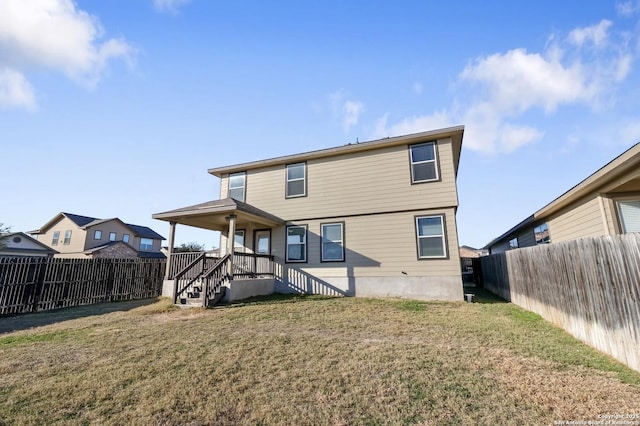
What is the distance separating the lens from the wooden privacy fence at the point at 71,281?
28.7 ft

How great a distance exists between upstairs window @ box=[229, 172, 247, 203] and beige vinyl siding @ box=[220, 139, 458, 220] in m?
0.45

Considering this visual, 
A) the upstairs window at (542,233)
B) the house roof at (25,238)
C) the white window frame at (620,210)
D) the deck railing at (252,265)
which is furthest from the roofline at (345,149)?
the house roof at (25,238)

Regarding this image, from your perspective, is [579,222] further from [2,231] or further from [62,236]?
[62,236]

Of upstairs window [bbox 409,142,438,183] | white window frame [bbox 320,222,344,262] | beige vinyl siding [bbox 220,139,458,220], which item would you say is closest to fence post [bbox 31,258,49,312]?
beige vinyl siding [bbox 220,139,458,220]

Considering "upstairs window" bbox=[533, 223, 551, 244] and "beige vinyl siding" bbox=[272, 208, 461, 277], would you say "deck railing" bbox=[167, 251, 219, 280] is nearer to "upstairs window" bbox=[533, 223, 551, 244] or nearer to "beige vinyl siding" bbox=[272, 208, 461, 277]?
"beige vinyl siding" bbox=[272, 208, 461, 277]

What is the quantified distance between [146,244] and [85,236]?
355 inches

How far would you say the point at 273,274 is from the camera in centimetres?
1195

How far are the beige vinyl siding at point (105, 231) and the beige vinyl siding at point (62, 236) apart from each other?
54cm

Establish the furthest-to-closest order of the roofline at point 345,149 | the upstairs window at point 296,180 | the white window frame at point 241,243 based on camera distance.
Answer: the white window frame at point 241,243 → the upstairs window at point 296,180 → the roofline at point 345,149

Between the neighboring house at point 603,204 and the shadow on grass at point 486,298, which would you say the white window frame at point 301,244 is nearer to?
the shadow on grass at point 486,298

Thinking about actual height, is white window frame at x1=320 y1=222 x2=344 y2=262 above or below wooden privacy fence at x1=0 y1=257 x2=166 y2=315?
above

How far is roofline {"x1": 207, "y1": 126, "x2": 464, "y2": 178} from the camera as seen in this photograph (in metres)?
10.3

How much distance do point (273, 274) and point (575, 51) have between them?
13.3 meters

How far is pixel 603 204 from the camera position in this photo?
7.53 m
